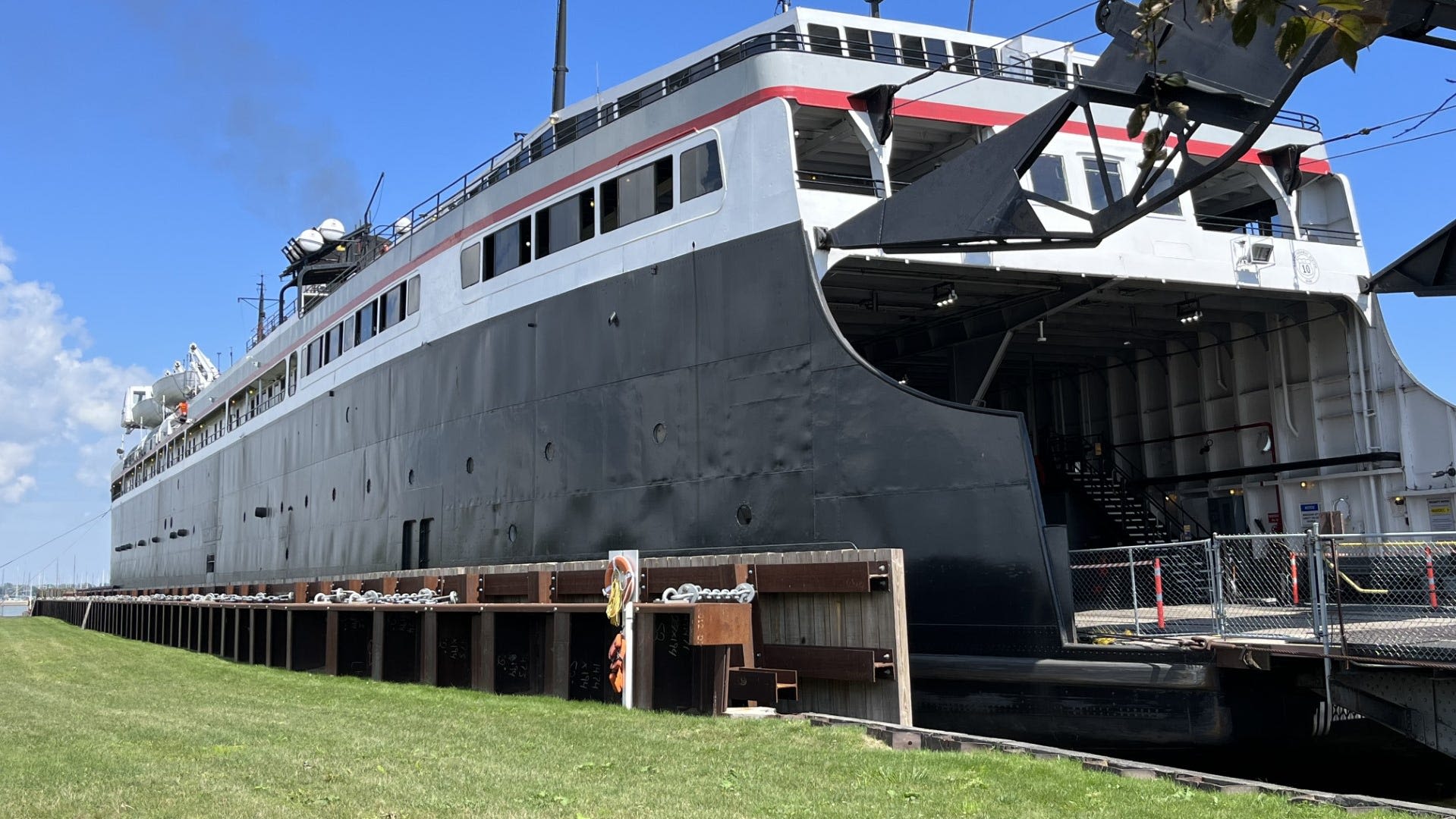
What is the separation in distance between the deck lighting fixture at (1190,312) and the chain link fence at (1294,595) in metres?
3.17

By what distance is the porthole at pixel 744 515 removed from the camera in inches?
515

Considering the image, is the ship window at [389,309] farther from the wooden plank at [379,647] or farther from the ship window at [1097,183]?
the ship window at [1097,183]

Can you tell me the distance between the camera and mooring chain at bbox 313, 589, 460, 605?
1548 cm

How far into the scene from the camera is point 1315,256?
1494 centimetres

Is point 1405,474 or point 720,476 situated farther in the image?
point 1405,474

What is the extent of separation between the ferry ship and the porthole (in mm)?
28

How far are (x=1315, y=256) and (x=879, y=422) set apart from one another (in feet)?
22.5

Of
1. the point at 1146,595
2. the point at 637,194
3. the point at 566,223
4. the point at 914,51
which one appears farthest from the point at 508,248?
the point at 1146,595

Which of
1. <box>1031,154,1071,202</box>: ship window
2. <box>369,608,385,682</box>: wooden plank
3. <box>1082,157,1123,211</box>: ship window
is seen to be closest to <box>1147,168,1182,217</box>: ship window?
<box>1082,157,1123,211</box>: ship window

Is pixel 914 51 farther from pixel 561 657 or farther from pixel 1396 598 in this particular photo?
pixel 1396 598

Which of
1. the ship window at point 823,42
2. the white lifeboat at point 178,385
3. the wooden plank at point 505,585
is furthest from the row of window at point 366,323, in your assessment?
the white lifeboat at point 178,385

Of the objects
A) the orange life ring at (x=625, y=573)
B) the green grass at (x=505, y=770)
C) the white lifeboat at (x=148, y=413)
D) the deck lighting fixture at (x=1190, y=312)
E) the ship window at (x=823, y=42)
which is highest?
the white lifeboat at (x=148, y=413)

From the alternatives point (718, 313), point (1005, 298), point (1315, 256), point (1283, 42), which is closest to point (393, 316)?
point (718, 313)

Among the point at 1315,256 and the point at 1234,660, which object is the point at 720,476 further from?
the point at 1315,256
